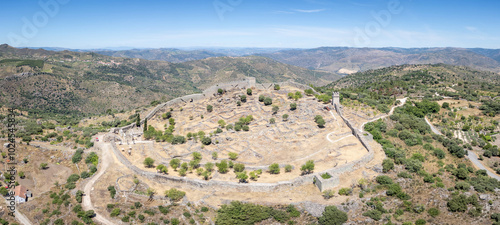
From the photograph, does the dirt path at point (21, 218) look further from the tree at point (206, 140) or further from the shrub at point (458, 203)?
the shrub at point (458, 203)

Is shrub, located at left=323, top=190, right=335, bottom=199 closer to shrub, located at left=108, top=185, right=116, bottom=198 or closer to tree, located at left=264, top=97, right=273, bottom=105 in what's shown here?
shrub, located at left=108, top=185, right=116, bottom=198

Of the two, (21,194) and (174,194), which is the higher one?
(174,194)

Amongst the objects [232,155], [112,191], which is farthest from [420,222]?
[112,191]

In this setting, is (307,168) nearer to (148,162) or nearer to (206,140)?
(206,140)

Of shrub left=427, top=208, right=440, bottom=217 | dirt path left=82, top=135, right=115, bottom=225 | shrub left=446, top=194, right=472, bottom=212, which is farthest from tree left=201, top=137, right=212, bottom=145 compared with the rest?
shrub left=446, top=194, right=472, bottom=212

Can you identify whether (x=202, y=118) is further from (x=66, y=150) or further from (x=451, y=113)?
(x=451, y=113)
